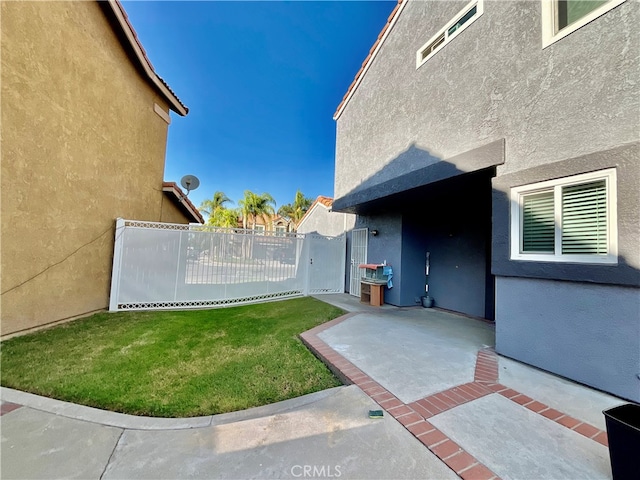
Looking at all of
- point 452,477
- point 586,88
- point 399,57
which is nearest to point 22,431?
point 452,477

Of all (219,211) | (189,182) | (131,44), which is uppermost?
(131,44)

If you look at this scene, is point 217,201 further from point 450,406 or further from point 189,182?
point 450,406

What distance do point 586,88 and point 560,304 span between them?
3.46 metres

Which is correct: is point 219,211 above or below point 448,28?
below

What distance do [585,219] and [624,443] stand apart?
337cm

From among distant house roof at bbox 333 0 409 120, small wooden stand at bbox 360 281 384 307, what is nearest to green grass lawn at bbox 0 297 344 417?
small wooden stand at bbox 360 281 384 307

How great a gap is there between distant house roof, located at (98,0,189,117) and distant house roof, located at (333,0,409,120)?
7.34 metres

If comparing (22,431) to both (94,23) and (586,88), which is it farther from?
(94,23)

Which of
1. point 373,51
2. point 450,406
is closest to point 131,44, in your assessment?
point 373,51

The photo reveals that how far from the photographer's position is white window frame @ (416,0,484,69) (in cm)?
596

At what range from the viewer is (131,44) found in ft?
28.6

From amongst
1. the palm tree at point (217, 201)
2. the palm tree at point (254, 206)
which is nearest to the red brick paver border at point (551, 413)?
the palm tree at point (254, 206)

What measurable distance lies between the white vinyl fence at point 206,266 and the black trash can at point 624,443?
9579mm

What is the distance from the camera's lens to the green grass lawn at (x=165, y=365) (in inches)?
144
